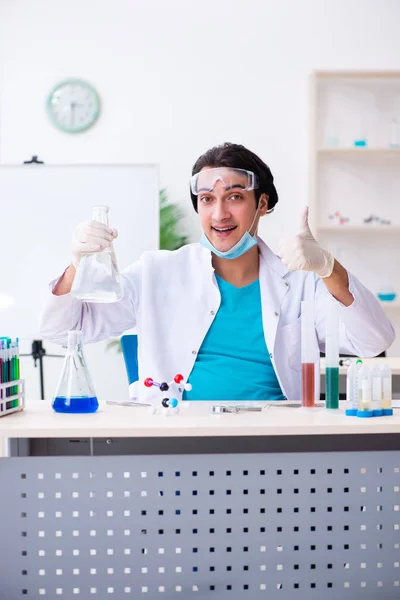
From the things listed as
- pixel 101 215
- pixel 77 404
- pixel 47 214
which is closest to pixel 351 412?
pixel 77 404

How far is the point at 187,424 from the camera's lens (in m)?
1.46

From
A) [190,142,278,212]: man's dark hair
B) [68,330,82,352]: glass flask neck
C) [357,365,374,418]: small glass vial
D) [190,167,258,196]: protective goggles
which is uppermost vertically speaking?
[190,142,278,212]: man's dark hair

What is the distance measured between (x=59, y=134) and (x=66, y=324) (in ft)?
A: 9.65

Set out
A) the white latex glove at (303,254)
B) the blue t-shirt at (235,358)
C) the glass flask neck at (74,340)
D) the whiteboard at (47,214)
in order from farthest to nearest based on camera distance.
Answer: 1. the whiteboard at (47,214)
2. the blue t-shirt at (235,358)
3. the white latex glove at (303,254)
4. the glass flask neck at (74,340)

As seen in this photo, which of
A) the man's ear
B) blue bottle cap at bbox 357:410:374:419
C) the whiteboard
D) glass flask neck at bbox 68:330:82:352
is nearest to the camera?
blue bottle cap at bbox 357:410:374:419

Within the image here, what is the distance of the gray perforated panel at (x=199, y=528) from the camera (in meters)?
1.46

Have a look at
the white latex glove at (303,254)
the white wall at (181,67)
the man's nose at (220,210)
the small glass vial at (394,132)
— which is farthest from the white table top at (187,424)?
the small glass vial at (394,132)

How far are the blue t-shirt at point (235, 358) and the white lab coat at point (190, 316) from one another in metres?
0.02

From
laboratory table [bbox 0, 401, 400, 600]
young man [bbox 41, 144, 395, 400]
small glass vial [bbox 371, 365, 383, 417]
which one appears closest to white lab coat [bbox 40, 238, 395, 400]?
young man [bbox 41, 144, 395, 400]

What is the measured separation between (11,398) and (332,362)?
0.72 metres

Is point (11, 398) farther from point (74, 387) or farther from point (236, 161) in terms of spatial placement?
point (236, 161)

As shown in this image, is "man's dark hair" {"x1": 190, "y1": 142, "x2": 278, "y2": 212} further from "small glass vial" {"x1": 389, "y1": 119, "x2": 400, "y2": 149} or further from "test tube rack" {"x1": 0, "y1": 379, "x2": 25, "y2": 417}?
"small glass vial" {"x1": 389, "y1": 119, "x2": 400, "y2": 149}

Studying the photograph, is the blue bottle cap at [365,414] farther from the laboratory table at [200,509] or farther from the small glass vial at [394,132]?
the small glass vial at [394,132]

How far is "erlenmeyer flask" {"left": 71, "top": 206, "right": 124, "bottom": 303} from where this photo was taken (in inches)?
65.9
